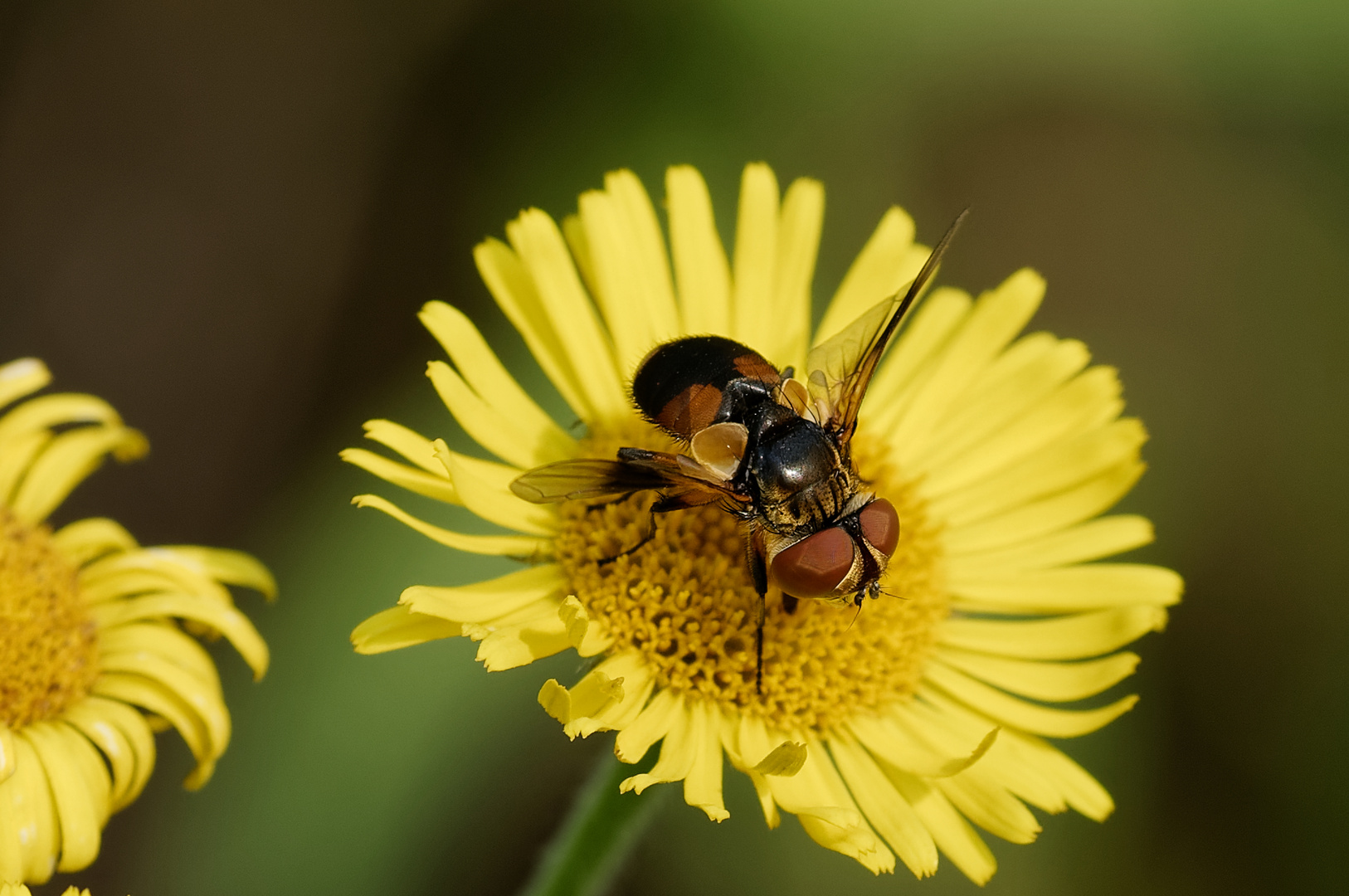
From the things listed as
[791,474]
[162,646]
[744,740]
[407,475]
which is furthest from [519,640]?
[162,646]

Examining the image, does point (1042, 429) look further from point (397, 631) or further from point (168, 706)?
point (168, 706)

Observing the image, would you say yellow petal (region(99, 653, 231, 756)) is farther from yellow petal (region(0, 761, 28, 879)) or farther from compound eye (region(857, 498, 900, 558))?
compound eye (region(857, 498, 900, 558))

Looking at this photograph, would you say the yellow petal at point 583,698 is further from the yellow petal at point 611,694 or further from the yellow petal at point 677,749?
the yellow petal at point 677,749

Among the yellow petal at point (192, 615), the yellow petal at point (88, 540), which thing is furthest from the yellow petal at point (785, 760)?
the yellow petal at point (88, 540)

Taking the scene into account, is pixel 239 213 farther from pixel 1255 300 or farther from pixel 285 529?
pixel 1255 300

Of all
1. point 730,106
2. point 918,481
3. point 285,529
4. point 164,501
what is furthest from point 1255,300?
point 164,501
